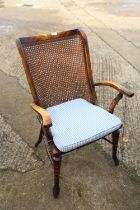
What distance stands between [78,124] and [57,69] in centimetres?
72

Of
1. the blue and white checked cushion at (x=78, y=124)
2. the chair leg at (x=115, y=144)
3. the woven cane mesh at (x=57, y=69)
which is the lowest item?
the chair leg at (x=115, y=144)

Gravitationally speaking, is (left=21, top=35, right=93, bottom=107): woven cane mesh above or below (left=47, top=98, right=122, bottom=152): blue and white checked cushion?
above

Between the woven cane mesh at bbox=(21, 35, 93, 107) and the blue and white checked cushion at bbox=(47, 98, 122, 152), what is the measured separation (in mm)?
160

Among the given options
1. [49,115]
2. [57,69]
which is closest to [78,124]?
[49,115]

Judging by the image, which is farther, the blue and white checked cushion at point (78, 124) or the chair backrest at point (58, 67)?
the chair backrest at point (58, 67)

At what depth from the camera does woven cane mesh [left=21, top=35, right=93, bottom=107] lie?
3.18 metres

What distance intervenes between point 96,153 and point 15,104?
148 centimetres

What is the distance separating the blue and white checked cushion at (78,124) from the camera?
2.75 metres

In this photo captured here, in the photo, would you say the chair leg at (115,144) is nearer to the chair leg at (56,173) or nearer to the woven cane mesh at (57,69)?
the woven cane mesh at (57,69)

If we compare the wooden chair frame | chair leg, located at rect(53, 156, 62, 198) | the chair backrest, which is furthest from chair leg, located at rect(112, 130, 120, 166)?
chair leg, located at rect(53, 156, 62, 198)

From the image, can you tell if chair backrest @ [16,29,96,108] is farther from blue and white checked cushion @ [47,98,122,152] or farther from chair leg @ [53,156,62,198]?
chair leg @ [53,156,62,198]

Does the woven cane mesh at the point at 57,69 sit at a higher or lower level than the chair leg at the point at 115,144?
higher

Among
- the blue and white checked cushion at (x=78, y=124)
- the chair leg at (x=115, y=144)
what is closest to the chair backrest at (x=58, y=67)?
the blue and white checked cushion at (x=78, y=124)

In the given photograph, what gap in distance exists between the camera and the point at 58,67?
3.35 meters
